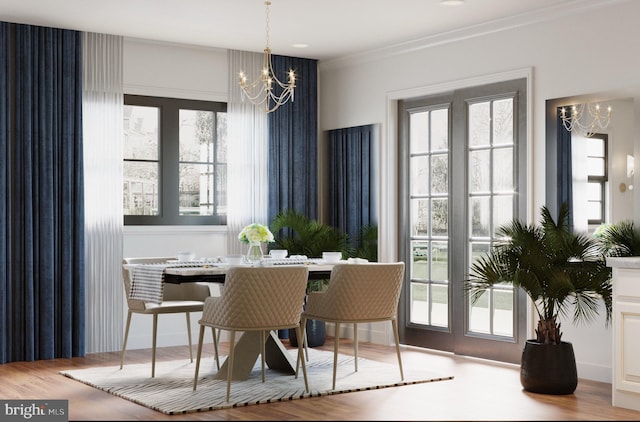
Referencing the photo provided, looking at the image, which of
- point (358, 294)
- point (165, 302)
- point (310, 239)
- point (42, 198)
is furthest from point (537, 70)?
point (42, 198)

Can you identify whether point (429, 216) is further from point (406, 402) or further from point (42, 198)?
point (42, 198)

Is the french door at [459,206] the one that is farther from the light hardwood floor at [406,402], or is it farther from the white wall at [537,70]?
the light hardwood floor at [406,402]

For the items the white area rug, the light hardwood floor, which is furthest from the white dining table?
the light hardwood floor

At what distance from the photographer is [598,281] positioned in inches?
210

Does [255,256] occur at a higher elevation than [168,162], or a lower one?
lower

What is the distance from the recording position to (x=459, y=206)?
23.2ft

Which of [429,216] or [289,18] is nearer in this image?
[289,18]

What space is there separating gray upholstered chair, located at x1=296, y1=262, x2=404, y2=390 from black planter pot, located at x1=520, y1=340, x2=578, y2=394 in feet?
3.11

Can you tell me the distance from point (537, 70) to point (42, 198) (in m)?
3.86

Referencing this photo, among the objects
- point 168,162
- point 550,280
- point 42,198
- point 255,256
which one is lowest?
point 550,280

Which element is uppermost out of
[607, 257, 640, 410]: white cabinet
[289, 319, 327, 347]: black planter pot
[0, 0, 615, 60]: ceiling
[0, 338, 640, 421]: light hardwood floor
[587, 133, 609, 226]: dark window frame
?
[0, 0, 615, 60]: ceiling

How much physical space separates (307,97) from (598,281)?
12.6 ft

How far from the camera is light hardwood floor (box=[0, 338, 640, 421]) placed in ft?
15.8

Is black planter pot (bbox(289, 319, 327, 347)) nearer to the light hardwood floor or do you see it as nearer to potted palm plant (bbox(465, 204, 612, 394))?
the light hardwood floor
